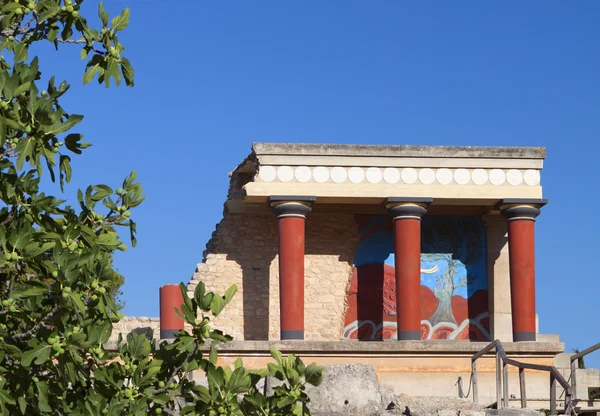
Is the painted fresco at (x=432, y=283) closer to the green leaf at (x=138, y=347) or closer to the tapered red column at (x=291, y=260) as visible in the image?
the tapered red column at (x=291, y=260)

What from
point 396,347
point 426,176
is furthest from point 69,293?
point 426,176

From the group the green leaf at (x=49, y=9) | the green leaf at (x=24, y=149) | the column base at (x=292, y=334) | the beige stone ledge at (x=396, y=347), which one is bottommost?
the beige stone ledge at (x=396, y=347)

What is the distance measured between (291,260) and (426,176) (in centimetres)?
285

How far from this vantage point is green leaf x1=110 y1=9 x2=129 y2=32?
6.39 metres

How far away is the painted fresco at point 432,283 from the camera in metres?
20.8

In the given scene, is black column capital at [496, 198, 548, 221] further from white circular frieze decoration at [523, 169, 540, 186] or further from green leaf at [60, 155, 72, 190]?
green leaf at [60, 155, 72, 190]

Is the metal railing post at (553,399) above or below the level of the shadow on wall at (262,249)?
below

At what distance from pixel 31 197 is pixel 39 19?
39.1 inches

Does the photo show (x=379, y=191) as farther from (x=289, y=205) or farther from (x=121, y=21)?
(x=121, y=21)

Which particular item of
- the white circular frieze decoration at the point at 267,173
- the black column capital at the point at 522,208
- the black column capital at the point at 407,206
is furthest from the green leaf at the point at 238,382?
the black column capital at the point at 522,208

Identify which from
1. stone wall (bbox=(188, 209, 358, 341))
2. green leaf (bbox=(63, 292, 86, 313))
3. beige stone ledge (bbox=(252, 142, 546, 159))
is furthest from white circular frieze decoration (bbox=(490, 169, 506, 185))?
green leaf (bbox=(63, 292, 86, 313))

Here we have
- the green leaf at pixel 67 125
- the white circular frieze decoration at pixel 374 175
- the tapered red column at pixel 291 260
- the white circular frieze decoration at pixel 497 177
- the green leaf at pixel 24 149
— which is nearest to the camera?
the green leaf at pixel 24 149

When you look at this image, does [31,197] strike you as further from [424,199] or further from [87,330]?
[424,199]

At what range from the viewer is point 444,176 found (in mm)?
19719
